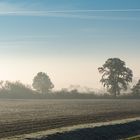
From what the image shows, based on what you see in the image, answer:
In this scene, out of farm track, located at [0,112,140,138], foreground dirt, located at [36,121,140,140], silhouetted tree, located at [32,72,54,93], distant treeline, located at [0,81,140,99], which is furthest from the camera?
silhouetted tree, located at [32,72,54,93]

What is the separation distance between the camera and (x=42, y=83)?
471 feet

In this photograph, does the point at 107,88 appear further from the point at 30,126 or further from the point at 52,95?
the point at 30,126

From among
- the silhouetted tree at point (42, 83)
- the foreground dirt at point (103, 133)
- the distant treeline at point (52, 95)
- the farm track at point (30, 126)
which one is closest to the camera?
the foreground dirt at point (103, 133)

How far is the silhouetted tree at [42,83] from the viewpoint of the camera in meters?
142

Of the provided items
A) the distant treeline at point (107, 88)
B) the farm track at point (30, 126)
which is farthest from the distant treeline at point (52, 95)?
the farm track at point (30, 126)

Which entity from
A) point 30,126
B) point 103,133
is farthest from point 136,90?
point 103,133

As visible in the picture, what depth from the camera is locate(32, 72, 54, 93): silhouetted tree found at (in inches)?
5589

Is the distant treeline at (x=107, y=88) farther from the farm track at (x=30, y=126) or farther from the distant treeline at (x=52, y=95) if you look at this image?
the farm track at (x=30, y=126)

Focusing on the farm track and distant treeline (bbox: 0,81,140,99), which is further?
distant treeline (bbox: 0,81,140,99)

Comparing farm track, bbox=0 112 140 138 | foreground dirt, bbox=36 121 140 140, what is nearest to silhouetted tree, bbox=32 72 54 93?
farm track, bbox=0 112 140 138

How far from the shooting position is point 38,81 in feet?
477

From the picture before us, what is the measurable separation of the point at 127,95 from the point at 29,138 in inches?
3698

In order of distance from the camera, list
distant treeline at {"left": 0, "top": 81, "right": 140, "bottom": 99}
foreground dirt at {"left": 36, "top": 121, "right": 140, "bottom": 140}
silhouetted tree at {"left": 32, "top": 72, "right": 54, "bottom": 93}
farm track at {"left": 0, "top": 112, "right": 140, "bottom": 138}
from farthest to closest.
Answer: silhouetted tree at {"left": 32, "top": 72, "right": 54, "bottom": 93} < distant treeline at {"left": 0, "top": 81, "right": 140, "bottom": 99} < farm track at {"left": 0, "top": 112, "right": 140, "bottom": 138} < foreground dirt at {"left": 36, "top": 121, "right": 140, "bottom": 140}

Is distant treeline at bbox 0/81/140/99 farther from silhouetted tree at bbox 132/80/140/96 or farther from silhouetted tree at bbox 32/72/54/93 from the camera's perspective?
silhouetted tree at bbox 32/72/54/93
